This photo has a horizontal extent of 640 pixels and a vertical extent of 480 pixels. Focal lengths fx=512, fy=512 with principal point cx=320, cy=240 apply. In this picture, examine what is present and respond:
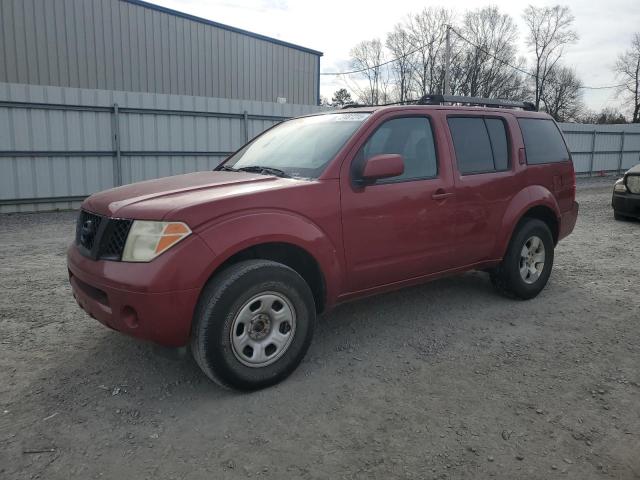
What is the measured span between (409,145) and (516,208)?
136cm

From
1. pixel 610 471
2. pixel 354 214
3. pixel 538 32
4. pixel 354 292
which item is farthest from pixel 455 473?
pixel 538 32

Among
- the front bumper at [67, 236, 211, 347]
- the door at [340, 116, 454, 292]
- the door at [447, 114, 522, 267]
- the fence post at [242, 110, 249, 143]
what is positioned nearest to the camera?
the front bumper at [67, 236, 211, 347]

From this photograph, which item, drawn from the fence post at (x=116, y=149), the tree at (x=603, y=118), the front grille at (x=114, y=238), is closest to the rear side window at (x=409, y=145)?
the front grille at (x=114, y=238)

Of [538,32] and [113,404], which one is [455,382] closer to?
[113,404]

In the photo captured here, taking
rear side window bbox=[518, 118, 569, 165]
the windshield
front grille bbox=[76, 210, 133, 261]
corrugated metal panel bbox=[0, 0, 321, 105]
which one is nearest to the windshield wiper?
the windshield

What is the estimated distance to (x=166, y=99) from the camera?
11.5 m

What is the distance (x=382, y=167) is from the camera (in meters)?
3.46

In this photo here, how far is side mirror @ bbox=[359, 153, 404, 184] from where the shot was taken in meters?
3.45

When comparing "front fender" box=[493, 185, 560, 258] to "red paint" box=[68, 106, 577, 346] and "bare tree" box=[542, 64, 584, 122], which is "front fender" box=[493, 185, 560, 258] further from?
"bare tree" box=[542, 64, 584, 122]

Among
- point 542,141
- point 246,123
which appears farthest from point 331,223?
point 246,123

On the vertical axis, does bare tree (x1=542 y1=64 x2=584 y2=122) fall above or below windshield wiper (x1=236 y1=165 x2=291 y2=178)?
above

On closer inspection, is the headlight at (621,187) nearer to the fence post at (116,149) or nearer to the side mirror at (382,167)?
the side mirror at (382,167)

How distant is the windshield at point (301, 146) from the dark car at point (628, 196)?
7.88m

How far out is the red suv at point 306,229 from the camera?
288cm
